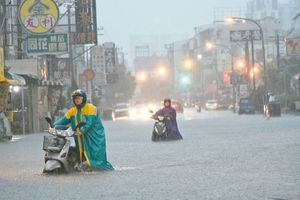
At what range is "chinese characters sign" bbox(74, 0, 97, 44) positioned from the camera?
5675 cm

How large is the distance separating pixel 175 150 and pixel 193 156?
2.82 meters

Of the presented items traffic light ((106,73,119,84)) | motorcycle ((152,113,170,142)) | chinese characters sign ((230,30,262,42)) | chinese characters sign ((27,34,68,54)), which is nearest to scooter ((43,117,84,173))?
motorcycle ((152,113,170,142))

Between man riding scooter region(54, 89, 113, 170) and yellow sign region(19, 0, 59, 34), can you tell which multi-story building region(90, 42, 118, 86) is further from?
man riding scooter region(54, 89, 113, 170)

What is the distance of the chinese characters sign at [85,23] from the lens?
5675 cm

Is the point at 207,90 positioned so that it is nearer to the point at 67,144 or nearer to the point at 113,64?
the point at 113,64

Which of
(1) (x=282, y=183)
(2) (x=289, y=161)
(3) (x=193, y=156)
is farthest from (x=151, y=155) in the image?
(1) (x=282, y=183)

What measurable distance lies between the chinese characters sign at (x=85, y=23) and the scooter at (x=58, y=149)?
41.2 meters

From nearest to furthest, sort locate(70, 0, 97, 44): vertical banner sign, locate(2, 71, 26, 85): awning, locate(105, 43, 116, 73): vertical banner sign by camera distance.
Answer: locate(2, 71, 26, 85): awning
locate(70, 0, 97, 44): vertical banner sign
locate(105, 43, 116, 73): vertical banner sign

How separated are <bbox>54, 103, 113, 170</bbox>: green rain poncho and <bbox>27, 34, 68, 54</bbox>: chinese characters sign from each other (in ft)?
91.6

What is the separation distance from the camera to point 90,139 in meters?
16.0

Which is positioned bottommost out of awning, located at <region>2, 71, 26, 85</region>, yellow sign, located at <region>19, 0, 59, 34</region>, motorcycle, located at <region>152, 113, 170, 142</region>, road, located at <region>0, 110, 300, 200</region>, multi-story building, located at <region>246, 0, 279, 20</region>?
road, located at <region>0, 110, 300, 200</region>

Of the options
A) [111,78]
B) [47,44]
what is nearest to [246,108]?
[111,78]

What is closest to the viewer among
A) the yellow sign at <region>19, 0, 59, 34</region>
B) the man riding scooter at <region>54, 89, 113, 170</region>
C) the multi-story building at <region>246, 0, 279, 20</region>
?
the man riding scooter at <region>54, 89, 113, 170</region>

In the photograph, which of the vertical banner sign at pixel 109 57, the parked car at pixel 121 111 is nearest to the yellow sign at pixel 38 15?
the parked car at pixel 121 111
